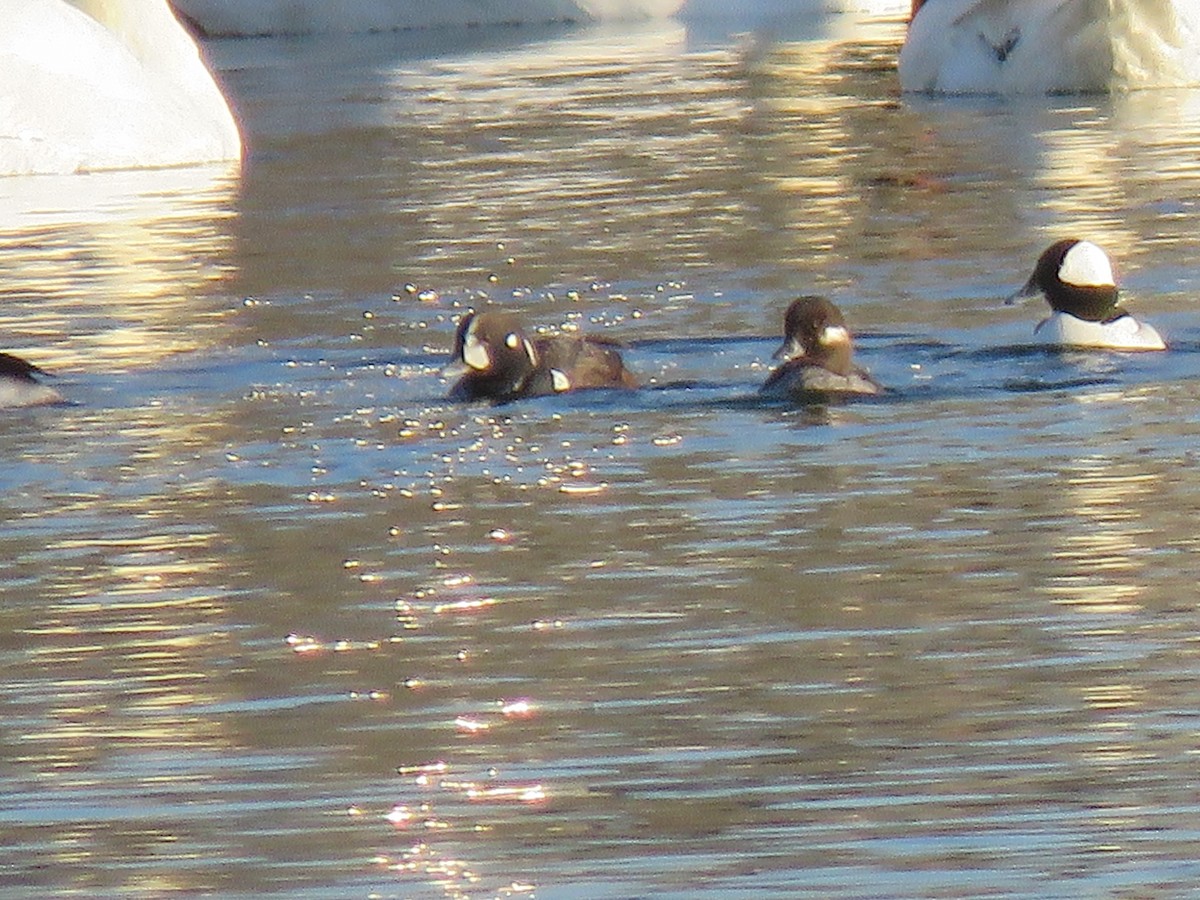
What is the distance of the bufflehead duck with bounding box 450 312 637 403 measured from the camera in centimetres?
962

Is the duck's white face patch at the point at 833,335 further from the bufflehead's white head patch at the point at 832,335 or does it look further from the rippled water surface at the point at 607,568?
the rippled water surface at the point at 607,568

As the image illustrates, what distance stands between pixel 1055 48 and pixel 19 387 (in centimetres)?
1372

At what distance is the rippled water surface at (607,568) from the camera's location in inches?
192

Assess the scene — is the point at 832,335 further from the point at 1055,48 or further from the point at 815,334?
the point at 1055,48

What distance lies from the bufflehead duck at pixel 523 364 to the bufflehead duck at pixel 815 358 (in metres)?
0.51

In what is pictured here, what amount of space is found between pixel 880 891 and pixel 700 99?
17.8 m

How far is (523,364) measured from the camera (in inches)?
382

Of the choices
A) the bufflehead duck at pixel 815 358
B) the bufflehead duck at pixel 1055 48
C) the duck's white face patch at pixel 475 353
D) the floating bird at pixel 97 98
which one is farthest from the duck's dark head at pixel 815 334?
the bufflehead duck at pixel 1055 48

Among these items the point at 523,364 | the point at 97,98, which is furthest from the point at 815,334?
the point at 97,98

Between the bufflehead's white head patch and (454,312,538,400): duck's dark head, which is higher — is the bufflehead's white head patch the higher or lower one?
the higher one

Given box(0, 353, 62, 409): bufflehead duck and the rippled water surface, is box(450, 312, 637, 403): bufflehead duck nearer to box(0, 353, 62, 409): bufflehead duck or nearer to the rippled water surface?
the rippled water surface

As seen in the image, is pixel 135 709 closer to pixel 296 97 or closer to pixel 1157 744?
pixel 1157 744

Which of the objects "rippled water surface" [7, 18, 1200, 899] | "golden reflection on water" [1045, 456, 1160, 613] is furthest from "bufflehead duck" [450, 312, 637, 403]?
"golden reflection on water" [1045, 456, 1160, 613]

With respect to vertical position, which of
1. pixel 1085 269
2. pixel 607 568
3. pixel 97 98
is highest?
pixel 607 568
